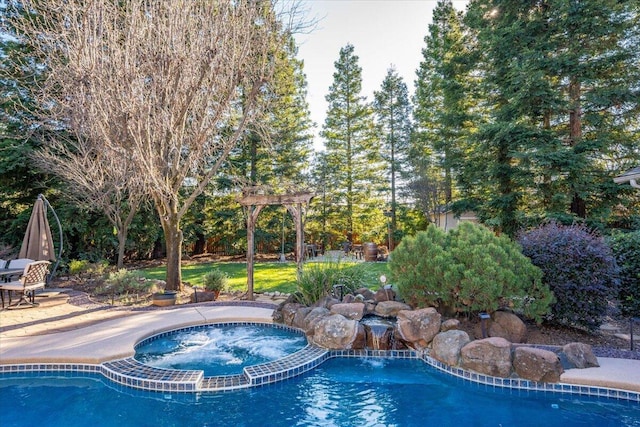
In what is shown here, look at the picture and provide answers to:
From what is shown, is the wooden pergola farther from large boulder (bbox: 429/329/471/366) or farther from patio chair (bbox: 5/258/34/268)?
patio chair (bbox: 5/258/34/268)

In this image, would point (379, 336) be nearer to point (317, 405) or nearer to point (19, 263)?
point (317, 405)

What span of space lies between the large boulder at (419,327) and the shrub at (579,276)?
1865 mm

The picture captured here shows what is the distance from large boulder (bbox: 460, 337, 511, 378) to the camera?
13.9ft

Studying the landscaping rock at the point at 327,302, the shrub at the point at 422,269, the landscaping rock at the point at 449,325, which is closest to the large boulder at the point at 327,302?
the landscaping rock at the point at 327,302

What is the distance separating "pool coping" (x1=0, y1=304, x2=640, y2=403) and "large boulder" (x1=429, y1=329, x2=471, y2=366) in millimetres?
91

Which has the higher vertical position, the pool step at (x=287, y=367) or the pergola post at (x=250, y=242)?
the pergola post at (x=250, y=242)

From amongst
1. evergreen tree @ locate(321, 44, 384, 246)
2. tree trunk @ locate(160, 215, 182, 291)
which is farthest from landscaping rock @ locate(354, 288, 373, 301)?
evergreen tree @ locate(321, 44, 384, 246)

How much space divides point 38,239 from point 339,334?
769 cm

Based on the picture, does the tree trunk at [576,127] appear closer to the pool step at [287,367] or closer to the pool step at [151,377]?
the pool step at [287,367]

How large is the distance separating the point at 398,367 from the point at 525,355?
1.61m

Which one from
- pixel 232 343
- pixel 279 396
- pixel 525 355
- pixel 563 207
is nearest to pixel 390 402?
pixel 279 396

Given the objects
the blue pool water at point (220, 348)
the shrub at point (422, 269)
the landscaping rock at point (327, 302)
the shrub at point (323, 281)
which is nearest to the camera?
the blue pool water at point (220, 348)

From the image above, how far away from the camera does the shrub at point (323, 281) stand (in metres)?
6.59

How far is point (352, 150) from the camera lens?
72.4ft
